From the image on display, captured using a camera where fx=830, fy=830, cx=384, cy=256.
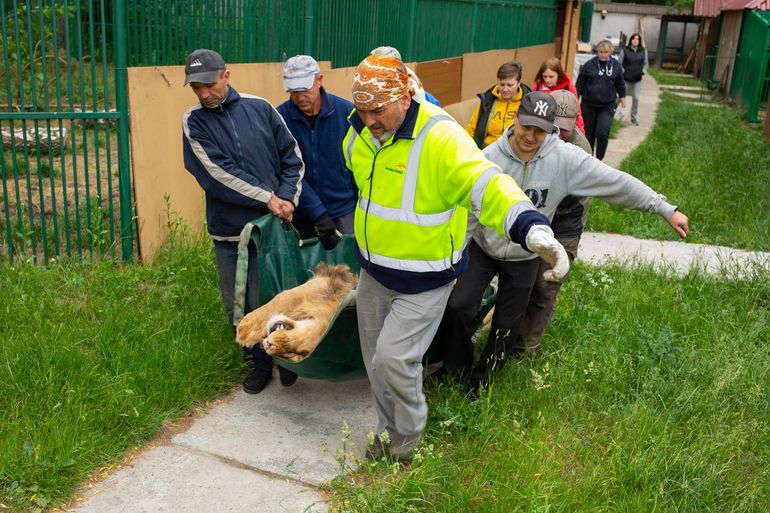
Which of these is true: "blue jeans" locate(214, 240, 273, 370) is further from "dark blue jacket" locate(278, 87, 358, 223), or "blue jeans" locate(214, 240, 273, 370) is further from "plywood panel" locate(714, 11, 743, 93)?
"plywood panel" locate(714, 11, 743, 93)

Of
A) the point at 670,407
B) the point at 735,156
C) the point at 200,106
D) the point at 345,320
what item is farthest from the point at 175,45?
the point at 735,156

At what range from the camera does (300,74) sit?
5.08 metres

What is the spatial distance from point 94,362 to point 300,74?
6.84 ft

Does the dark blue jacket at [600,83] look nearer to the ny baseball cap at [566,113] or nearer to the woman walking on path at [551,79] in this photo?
the woman walking on path at [551,79]

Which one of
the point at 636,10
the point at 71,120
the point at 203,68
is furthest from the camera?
the point at 636,10

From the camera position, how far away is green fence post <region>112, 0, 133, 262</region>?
19.3 feet

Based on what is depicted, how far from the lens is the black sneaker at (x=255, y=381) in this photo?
16.3 ft

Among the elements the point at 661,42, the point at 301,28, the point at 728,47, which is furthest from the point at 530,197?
the point at 661,42

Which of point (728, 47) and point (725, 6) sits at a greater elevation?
point (725, 6)

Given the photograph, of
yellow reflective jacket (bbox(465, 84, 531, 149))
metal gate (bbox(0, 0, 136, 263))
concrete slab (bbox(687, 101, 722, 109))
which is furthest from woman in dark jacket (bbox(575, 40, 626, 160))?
concrete slab (bbox(687, 101, 722, 109))

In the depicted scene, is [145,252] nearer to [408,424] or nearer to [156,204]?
[156,204]

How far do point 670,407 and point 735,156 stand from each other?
9306 millimetres

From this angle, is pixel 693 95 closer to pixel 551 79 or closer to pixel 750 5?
pixel 750 5

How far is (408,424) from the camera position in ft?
13.1
